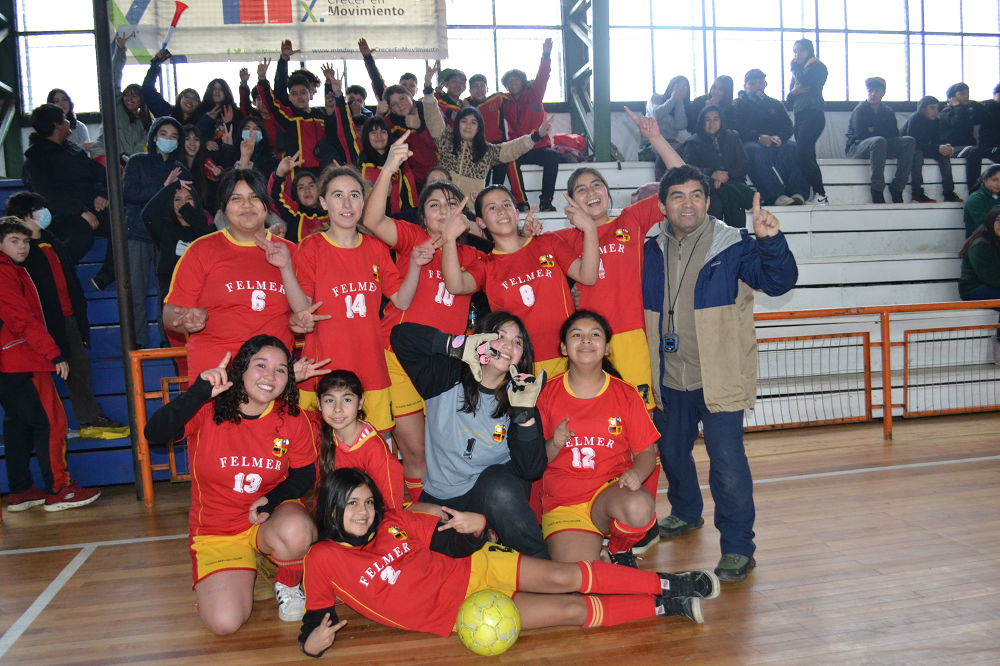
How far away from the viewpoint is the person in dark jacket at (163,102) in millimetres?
6891

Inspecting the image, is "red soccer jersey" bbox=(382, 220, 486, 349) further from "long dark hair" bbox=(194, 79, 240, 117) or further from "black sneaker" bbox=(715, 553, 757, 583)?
"long dark hair" bbox=(194, 79, 240, 117)

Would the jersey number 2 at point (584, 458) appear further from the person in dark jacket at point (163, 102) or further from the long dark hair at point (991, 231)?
the long dark hair at point (991, 231)

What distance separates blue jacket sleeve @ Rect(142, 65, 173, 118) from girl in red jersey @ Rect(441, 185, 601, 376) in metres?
5.22

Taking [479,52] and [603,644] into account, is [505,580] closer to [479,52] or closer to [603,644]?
[603,644]

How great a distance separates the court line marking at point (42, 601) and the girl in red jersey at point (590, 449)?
2.39m

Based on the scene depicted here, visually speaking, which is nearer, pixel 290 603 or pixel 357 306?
pixel 290 603

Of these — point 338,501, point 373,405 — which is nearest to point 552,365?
point 373,405

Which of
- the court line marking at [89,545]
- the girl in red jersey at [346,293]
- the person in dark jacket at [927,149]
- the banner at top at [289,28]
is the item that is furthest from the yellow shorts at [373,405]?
the person in dark jacket at [927,149]

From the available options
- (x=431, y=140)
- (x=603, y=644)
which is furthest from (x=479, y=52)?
(x=603, y=644)

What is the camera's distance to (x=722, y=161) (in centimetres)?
791

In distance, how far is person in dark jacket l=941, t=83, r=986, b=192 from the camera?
9656 millimetres

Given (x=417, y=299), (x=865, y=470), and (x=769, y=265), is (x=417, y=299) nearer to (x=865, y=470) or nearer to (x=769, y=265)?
(x=769, y=265)

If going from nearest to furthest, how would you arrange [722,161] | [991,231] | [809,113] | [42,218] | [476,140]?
[42,218] < [476,140] < [991,231] < [722,161] < [809,113]

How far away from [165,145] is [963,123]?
1066cm
